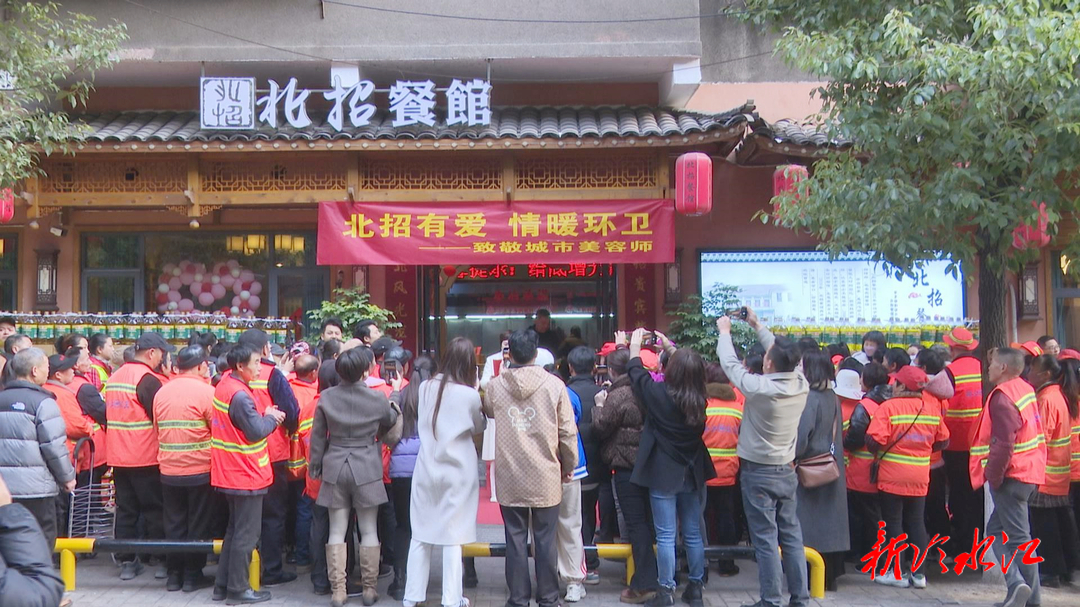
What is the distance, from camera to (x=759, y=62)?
478 inches

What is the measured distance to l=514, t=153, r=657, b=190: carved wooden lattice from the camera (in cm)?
Answer: 1015

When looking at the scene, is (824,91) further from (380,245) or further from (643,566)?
(380,245)

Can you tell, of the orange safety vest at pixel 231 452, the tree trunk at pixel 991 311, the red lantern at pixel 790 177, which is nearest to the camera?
the orange safety vest at pixel 231 452

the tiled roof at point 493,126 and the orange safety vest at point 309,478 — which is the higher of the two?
the tiled roof at point 493,126

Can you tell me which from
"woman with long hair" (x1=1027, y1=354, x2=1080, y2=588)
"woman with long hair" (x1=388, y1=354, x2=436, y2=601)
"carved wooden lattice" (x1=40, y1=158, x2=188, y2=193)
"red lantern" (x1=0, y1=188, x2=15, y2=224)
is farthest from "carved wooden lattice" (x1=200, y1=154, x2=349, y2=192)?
"woman with long hair" (x1=1027, y1=354, x2=1080, y2=588)

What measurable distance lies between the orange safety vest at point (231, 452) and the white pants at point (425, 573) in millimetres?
1234

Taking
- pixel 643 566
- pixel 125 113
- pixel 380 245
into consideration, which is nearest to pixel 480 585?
pixel 643 566

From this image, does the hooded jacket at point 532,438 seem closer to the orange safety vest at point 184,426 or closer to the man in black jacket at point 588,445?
the man in black jacket at point 588,445

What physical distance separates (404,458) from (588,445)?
1380 mm

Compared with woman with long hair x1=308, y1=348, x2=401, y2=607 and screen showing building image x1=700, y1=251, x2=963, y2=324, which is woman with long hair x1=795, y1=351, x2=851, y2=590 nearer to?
woman with long hair x1=308, y1=348, x2=401, y2=607

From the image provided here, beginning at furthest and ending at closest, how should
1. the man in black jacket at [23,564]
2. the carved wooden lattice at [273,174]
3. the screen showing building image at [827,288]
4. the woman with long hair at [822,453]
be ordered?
the screen showing building image at [827,288] < the carved wooden lattice at [273,174] < the woman with long hair at [822,453] < the man in black jacket at [23,564]

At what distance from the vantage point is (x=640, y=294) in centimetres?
1146

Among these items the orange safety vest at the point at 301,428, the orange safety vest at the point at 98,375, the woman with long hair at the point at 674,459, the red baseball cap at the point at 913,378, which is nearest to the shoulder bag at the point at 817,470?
the woman with long hair at the point at 674,459

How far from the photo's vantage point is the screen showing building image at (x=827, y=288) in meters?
11.2
